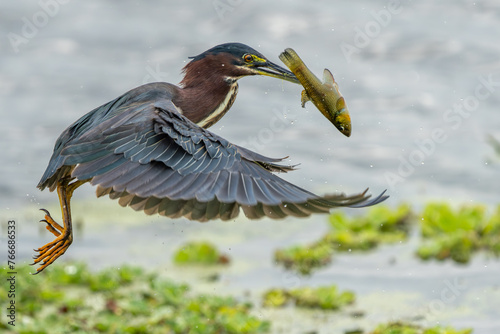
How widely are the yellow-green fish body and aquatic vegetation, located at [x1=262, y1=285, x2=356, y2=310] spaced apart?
185 centimetres

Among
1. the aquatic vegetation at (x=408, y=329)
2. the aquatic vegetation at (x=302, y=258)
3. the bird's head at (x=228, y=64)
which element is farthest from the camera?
the aquatic vegetation at (x=302, y=258)

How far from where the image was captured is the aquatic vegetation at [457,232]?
6523mm

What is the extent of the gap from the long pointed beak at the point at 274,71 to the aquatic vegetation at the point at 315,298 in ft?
5.82

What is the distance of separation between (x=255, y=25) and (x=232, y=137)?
2291 mm

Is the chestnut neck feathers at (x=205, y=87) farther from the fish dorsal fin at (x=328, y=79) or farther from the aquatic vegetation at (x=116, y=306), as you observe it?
the aquatic vegetation at (x=116, y=306)

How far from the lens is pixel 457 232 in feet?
22.0

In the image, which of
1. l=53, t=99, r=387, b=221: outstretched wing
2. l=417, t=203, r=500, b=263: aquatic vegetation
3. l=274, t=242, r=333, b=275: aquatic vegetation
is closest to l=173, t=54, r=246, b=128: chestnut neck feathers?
l=53, t=99, r=387, b=221: outstretched wing

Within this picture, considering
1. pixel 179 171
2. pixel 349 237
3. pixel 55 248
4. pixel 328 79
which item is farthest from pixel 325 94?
pixel 349 237

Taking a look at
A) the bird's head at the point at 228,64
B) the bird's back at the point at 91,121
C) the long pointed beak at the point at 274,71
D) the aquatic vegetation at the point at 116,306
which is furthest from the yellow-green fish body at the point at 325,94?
the aquatic vegetation at the point at 116,306

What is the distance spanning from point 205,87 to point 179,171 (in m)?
1.20

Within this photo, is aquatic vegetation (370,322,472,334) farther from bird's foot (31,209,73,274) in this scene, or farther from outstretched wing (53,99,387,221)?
bird's foot (31,209,73,274)

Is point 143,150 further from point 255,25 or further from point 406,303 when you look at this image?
point 255,25

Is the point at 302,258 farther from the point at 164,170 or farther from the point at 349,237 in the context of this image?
the point at 164,170

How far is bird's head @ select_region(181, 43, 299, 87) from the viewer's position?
479 cm
